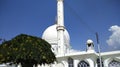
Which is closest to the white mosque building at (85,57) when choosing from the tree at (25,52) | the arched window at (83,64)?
the arched window at (83,64)

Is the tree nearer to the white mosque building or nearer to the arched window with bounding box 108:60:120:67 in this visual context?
the white mosque building

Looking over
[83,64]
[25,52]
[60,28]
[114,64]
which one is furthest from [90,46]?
[25,52]

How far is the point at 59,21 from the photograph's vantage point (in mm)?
40562

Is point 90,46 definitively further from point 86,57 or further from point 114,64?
point 114,64

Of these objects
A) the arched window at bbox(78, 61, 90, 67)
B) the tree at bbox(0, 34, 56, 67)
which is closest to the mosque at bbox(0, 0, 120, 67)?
the arched window at bbox(78, 61, 90, 67)

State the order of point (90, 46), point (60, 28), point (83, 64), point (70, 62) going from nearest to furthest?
point (90, 46)
point (83, 64)
point (70, 62)
point (60, 28)

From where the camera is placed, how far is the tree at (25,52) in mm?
21031

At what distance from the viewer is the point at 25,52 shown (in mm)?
21062

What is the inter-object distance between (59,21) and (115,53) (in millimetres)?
11224

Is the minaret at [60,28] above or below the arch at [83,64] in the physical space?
above

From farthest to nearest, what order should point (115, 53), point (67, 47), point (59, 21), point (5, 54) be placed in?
point (67, 47)
point (59, 21)
point (115, 53)
point (5, 54)

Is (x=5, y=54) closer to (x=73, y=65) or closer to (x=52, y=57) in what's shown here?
(x=52, y=57)

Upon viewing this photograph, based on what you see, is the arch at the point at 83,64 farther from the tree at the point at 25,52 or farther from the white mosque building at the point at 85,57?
the tree at the point at 25,52

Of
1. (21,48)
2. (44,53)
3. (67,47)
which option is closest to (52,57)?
(44,53)
